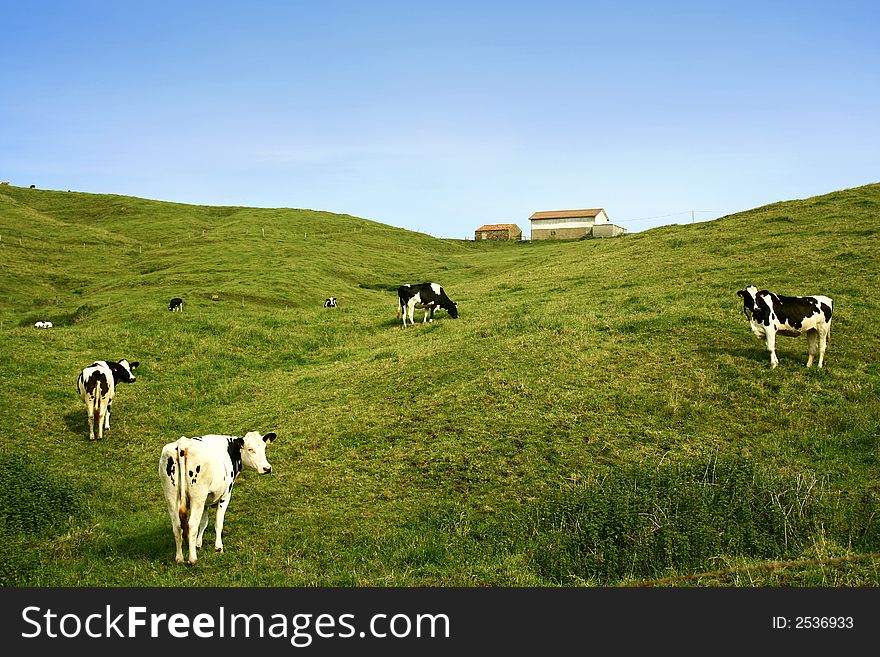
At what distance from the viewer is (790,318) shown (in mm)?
21344

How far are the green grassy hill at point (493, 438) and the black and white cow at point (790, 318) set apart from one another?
2.28ft

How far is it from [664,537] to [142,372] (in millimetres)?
20440

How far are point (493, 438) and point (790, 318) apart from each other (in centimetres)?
1064

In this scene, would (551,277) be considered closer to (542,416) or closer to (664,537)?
(542,416)

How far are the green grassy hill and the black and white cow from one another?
695 millimetres

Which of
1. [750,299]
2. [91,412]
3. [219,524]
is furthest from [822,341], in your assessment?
[91,412]

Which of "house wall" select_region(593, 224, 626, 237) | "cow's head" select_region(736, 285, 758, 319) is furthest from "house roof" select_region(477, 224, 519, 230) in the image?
"cow's head" select_region(736, 285, 758, 319)

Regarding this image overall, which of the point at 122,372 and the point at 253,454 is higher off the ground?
the point at 122,372

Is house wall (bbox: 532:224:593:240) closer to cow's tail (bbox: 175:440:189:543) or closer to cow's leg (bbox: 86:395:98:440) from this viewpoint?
cow's leg (bbox: 86:395:98:440)

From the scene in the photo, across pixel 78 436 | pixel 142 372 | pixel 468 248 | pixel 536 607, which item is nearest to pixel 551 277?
pixel 142 372

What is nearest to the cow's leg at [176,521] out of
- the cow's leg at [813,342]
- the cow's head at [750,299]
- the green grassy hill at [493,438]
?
the green grassy hill at [493,438]

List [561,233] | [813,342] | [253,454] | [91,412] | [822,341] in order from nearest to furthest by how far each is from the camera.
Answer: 1. [253,454]
2. [91,412]
3. [822,341]
4. [813,342]
5. [561,233]

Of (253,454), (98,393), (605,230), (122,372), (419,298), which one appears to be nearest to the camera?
(253,454)

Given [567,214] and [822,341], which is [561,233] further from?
[822,341]
